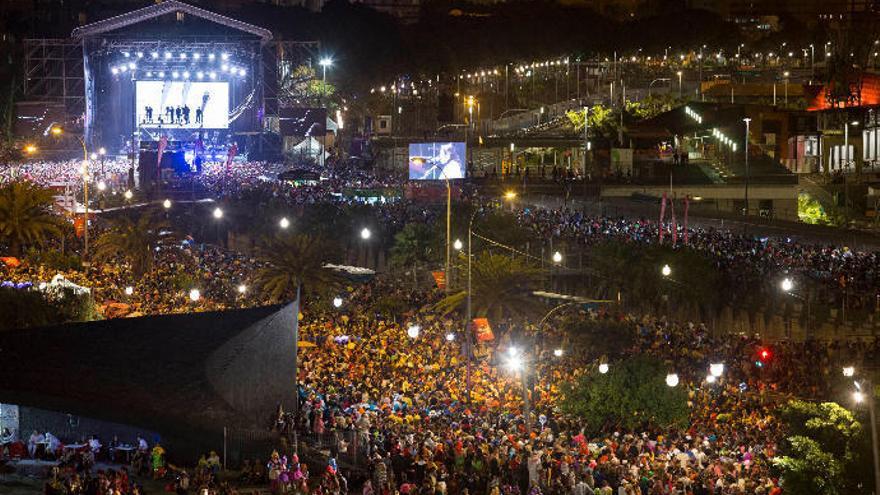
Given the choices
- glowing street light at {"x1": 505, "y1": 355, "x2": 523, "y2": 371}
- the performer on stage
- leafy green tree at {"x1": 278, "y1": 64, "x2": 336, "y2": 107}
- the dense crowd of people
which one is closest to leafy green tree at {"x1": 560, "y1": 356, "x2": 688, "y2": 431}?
the dense crowd of people

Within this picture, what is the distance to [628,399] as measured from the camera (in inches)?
1131

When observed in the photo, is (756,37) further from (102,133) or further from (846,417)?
(846,417)

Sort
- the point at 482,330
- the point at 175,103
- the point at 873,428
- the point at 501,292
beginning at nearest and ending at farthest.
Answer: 1. the point at 873,428
2. the point at 482,330
3. the point at 501,292
4. the point at 175,103

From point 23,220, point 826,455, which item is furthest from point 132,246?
point 826,455

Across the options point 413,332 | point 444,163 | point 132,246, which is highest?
point 444,163

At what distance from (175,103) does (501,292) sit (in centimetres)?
3248

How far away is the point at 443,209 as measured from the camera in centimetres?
4894

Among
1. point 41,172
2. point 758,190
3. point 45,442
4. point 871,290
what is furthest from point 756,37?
point 45,442

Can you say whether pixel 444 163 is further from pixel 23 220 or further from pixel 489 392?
pixel 489 392

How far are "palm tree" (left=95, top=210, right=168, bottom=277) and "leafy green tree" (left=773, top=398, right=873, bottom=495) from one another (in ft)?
73.1

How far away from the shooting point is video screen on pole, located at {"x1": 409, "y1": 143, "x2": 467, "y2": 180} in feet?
180

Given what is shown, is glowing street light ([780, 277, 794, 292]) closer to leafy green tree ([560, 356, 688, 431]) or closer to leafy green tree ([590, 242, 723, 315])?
leafy green tree ([590, 242, 723, 315])

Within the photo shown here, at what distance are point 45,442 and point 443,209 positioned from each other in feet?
87.6

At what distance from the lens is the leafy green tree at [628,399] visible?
28.3 metres
